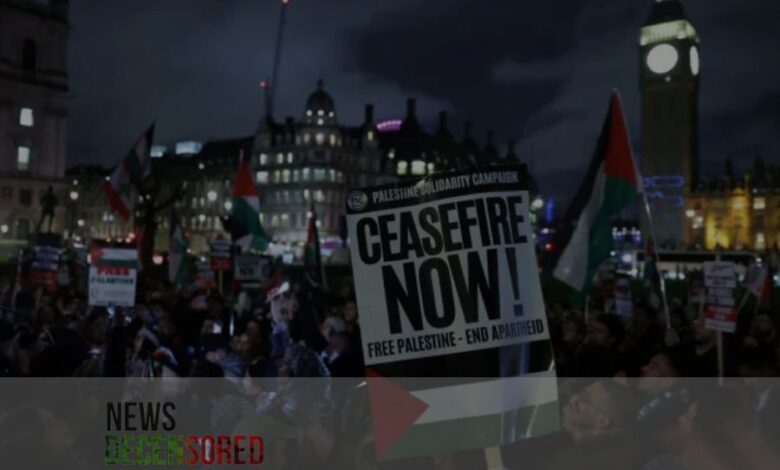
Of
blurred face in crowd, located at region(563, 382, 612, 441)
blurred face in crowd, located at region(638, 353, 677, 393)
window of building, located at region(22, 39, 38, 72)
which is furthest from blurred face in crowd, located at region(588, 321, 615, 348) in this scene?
window of building, located at region(22, 39, 38, 72)

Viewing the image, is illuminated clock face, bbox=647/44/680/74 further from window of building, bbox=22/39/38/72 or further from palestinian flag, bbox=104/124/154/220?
palestinian flag, bbox=104/124/154/220

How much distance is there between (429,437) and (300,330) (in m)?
6.65

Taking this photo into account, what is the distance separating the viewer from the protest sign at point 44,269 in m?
14.3

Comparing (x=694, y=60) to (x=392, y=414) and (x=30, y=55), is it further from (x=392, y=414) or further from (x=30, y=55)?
(x=392, y=414)

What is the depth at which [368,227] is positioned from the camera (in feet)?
12.2

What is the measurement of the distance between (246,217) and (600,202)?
32.9 ft

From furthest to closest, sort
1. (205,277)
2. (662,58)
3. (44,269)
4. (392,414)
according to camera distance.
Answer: (662,58) < (205,277) < (44,269) < (392,414)

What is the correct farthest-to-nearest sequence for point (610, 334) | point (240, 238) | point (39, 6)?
point (39, 6) < point (240, 238) < point (610, 334)

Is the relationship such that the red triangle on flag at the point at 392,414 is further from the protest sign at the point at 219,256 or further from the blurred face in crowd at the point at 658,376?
the protest sign at the point at 219,256

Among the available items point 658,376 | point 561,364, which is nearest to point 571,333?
point 561,364

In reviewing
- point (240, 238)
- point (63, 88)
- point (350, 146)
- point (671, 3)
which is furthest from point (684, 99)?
point (240, 238)

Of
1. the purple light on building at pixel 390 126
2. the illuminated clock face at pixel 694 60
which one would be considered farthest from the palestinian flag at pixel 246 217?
the illuminated clock face at pixel 694 60

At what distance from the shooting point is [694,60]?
119m

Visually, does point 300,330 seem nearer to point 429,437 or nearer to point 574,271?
point 574,271
